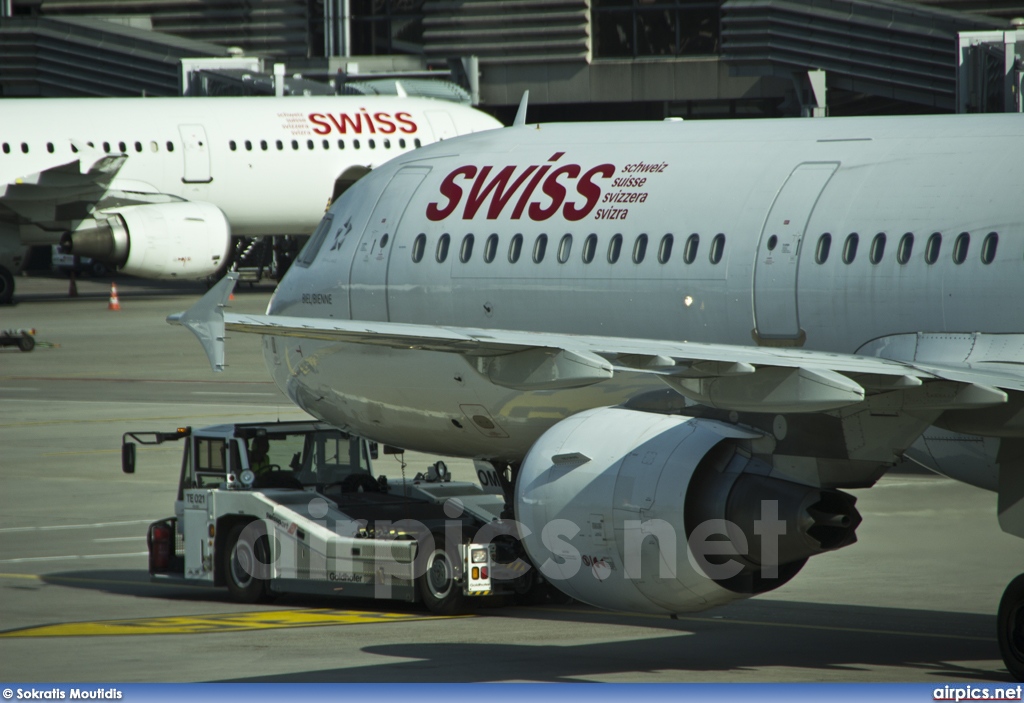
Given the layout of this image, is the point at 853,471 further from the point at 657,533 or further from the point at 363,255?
the point at 363,255

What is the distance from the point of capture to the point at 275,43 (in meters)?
73.1

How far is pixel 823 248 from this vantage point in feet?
48.9

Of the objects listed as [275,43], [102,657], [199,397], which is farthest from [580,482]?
[275,43]

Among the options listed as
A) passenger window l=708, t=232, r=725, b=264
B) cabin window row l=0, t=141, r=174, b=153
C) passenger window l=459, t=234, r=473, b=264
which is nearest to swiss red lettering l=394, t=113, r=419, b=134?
cabin window row l=0, t=141, r=174, b=153

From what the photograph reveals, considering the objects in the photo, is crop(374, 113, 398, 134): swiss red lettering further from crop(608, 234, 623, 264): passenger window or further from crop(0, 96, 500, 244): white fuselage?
crop(608, 234, 623, 264): passenger window

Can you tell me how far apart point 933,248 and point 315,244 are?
811 centimetres

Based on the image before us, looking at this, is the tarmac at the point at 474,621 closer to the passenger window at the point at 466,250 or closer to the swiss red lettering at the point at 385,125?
the passenger window at the point at 466,250

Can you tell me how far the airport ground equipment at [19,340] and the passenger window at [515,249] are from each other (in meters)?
30.2

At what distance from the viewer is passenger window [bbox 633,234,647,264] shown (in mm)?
16281

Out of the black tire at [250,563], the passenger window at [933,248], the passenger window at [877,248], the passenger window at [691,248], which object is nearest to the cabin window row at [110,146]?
the black tire at [250,563]

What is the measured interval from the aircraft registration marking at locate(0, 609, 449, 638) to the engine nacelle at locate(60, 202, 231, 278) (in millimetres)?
33711

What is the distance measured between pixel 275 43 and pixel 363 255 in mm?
55983

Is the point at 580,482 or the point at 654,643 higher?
the point at 580,482

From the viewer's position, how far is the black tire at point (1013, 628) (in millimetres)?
13234
